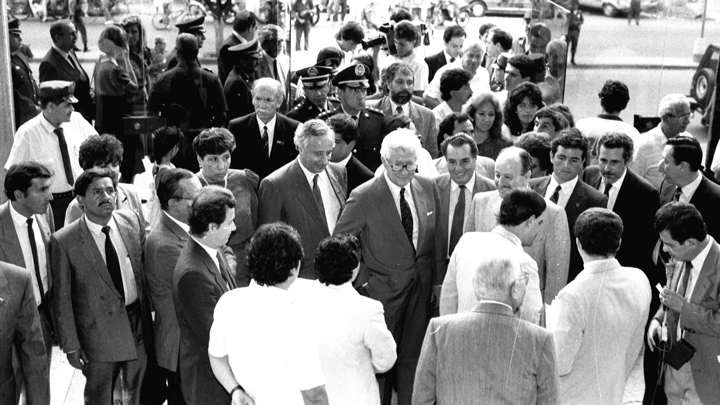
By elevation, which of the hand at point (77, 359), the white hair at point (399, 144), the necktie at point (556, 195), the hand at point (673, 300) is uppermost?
the white hair at point (399, 144)

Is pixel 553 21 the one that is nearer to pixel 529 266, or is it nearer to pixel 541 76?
pixel 541 76

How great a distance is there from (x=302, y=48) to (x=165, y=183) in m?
8.83

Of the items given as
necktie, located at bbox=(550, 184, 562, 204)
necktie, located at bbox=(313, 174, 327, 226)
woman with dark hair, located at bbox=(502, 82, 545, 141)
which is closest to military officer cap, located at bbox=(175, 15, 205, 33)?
woman with dark hair, located at bbox=(502, 82, 545, 141)

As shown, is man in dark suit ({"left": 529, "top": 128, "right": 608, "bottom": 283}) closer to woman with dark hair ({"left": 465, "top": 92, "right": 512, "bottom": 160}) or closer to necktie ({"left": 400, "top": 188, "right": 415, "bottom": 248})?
necktie ({"left": 400, "top": 188, "right": 415, "bottom": 248})

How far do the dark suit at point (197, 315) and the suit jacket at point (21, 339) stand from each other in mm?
579

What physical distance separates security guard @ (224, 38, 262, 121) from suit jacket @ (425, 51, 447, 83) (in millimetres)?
2390

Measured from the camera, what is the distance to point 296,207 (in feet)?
17.4

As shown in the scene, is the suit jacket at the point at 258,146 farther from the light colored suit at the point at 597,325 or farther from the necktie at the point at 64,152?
the light colored suit at the point at 597,325

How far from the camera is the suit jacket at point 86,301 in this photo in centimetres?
460

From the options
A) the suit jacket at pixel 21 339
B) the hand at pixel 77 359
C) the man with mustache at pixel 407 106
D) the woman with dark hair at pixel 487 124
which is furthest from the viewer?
the man with mustache at pixel 407 106

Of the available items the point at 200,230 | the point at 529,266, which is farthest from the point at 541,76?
the point at 200,230

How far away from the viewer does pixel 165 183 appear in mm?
4633

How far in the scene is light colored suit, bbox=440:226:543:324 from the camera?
4234 mm

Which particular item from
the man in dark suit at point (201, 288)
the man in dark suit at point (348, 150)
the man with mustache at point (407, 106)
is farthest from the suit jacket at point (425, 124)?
the man in dark suit at point (201, 288)
